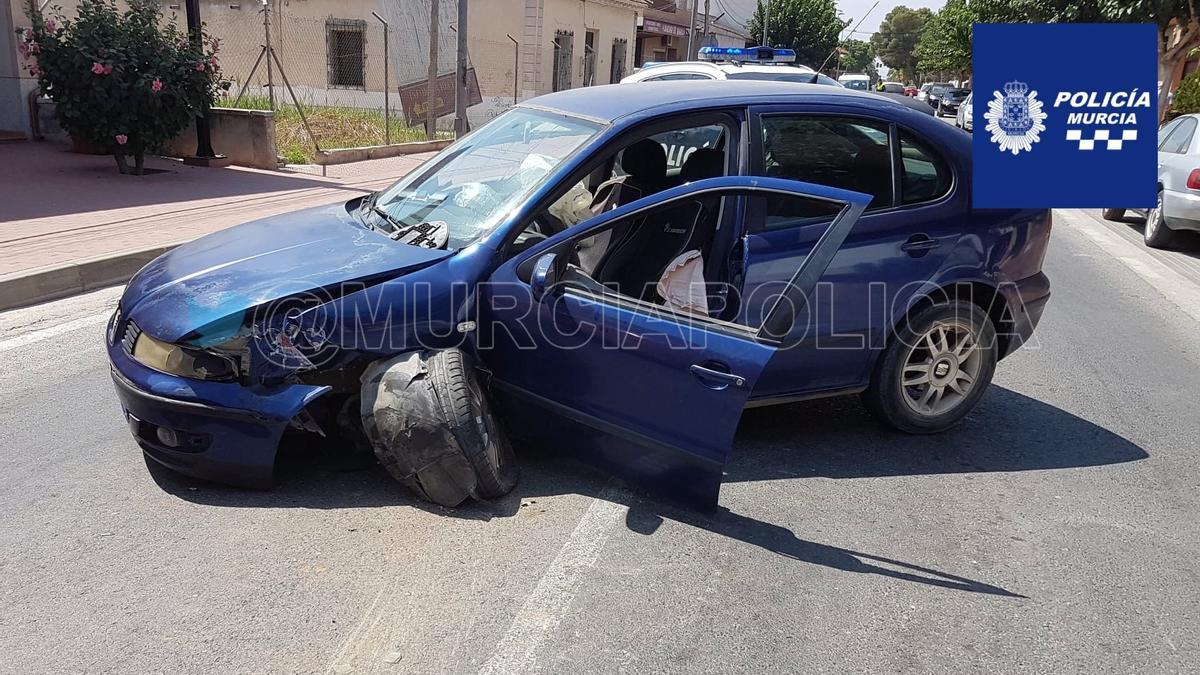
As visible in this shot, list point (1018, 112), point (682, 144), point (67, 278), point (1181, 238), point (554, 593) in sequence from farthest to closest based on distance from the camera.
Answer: point (1181, 238) < point (67, 278) < point (1018, 112) < point (682, 144) < point (554, 593)

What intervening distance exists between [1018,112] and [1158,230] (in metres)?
5.70

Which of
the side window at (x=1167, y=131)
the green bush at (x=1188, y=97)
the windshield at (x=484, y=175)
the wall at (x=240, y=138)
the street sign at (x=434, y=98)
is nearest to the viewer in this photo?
the windshield at (x=484, y=175)

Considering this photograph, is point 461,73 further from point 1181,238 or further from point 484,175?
point 484,175

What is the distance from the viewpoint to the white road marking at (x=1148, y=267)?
839 cm

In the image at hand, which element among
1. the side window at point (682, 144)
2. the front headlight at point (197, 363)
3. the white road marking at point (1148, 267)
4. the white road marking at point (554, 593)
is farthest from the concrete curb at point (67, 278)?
the white road marking at point (1148, 267)

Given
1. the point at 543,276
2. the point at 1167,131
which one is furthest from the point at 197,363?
the point at 1167,131

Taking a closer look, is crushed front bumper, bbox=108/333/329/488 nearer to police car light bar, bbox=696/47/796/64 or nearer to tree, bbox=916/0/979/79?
police car light bar, bbox=696/47/796/64

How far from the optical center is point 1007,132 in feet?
21.7

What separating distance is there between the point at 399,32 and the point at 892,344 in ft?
75.9

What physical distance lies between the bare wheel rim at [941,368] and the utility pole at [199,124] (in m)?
10.9

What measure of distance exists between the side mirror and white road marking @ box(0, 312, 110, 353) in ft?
12.6

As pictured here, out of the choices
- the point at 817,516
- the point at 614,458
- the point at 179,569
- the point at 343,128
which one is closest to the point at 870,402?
the point at 817,516

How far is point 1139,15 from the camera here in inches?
717

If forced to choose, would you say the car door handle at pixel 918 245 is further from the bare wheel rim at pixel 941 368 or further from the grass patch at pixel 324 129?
the grass patch at pixel 324 129
